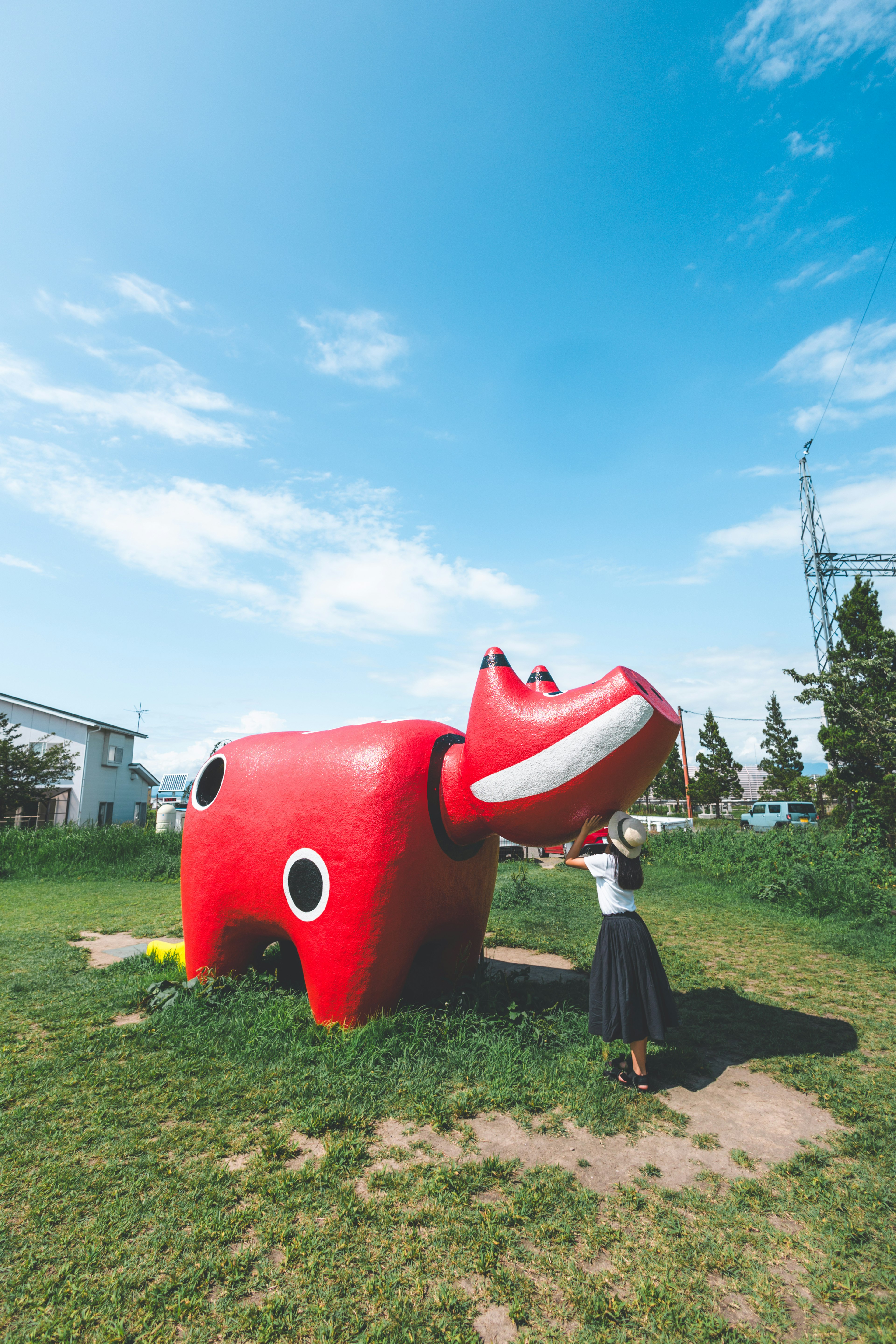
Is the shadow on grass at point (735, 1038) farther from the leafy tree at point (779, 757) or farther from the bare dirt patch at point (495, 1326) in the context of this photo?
the leafy tree at point (779, 757)

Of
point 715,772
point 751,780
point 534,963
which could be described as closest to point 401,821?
point 534,963

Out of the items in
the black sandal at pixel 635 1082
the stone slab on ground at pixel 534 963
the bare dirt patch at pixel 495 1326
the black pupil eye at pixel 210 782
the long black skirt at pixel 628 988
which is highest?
the black pupil eye at pixel 210 782

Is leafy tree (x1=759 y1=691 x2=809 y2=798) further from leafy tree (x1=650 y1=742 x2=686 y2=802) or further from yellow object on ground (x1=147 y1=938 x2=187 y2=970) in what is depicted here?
yellow object on ground (x1=147 y1=938 x2=187 y2=970)

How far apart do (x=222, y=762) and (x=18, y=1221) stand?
128 inches

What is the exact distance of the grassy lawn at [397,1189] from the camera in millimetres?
2297

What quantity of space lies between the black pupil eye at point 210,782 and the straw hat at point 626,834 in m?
3.24

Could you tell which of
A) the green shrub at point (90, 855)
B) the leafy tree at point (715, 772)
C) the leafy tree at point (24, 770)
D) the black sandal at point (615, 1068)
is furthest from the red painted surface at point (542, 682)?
the leafy tree at point (715, 772)

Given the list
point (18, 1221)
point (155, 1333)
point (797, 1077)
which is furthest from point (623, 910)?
point (18, 1221)

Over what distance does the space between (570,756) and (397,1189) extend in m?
2.26

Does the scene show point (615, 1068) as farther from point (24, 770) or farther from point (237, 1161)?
point (24, 770)

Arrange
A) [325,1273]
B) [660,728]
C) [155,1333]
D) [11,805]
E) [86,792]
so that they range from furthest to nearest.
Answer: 1. [86,792]
2. [11,805]
3. [660,728]
4. [325,1273]
5. [155,1333]

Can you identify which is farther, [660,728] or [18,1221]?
[660,728]

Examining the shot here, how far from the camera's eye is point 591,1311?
2.27 m

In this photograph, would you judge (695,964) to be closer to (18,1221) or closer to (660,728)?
(660,728)
